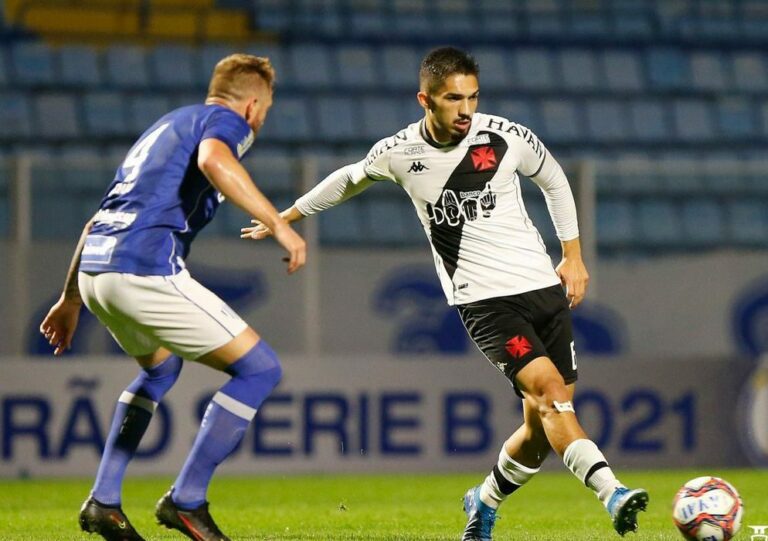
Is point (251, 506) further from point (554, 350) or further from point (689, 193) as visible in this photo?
point (689, 193)

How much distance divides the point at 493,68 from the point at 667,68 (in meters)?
2.03

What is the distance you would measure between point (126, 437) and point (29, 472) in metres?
4.87

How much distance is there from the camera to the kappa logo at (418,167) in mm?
5664

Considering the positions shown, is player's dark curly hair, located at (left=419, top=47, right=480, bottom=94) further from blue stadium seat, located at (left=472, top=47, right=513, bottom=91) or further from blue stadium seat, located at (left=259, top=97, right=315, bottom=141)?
blue stadium seat, located at (left=472, top=47, right=513, bottom=91)

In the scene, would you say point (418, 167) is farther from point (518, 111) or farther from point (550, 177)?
point (518, 111)

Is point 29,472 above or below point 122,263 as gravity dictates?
below

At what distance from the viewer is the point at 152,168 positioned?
488 cm

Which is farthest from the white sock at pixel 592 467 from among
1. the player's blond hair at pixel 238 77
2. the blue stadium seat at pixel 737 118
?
the blue stadium seat at pixel 737 118

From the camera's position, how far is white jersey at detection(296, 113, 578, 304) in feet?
18.2

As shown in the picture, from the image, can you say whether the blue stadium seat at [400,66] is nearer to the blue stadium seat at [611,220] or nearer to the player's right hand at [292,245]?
the blue stadium seat at [611,220]

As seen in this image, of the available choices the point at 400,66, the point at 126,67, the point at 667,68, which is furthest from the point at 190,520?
the point at 667,68

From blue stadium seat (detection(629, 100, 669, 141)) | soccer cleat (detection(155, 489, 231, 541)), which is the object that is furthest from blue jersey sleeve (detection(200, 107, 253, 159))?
blue stadium seat (detection(629, 100, 669, 141))

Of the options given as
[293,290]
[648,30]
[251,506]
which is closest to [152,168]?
[251,506]

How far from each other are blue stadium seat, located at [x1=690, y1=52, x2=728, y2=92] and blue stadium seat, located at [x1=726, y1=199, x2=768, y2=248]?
4.70 metres
